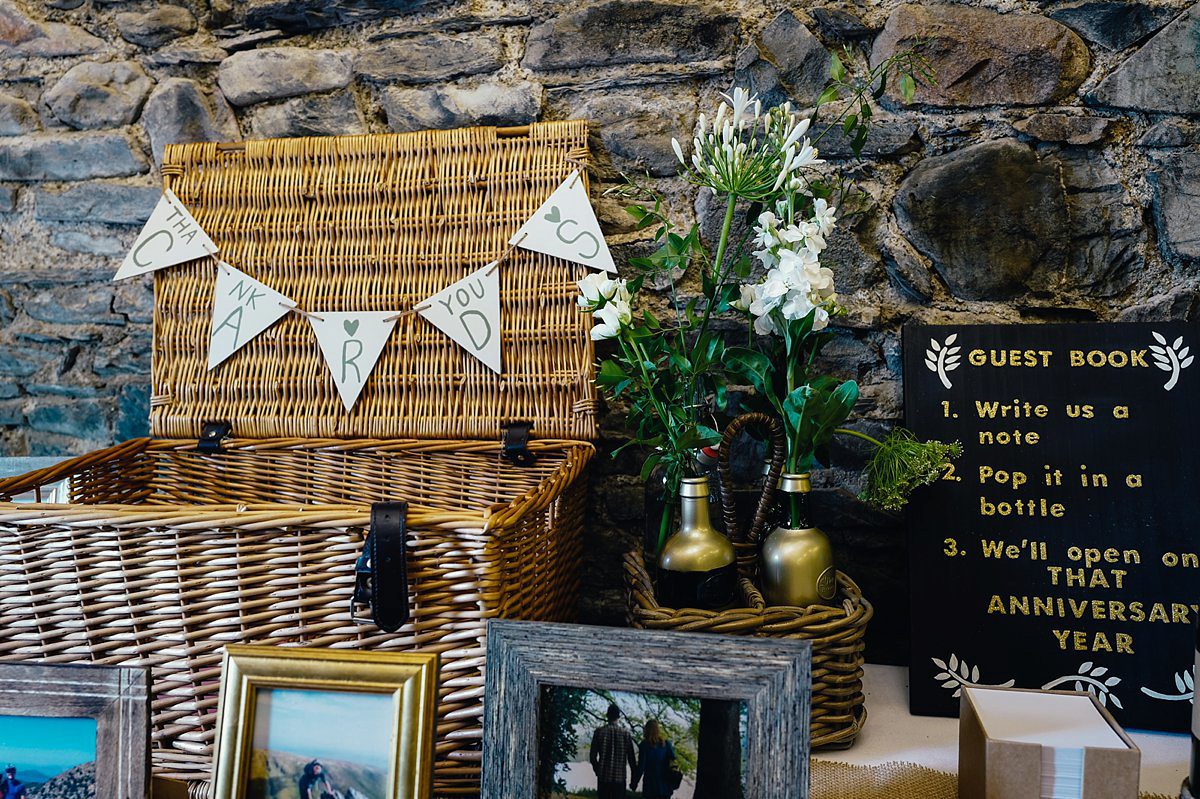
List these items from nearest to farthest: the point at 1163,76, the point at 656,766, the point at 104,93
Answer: the point at 656,766, the point at 1163,76, the point at 104,93

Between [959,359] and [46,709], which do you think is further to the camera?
[959,359]

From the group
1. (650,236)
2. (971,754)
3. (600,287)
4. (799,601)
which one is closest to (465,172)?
(650,236)

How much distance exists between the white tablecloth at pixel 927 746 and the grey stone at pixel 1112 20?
1.03 metres

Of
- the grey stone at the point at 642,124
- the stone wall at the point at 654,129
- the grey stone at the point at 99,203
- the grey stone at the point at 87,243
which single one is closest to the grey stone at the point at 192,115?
the stone wall at the point at 654,129

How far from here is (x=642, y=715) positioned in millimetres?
736

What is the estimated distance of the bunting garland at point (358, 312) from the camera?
4.39ft

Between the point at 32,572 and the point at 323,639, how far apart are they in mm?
378

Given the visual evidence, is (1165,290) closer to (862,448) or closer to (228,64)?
(862,448)

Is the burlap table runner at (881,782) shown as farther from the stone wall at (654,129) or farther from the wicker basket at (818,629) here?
the stone wall at (654,129)

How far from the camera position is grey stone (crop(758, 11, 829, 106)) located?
4.34 feet

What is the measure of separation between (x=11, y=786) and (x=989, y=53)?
1606mm

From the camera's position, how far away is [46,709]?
2.57 ft

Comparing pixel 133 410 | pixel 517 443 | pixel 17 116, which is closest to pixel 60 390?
pixel 133 410

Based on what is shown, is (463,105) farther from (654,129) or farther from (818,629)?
(818,629)
